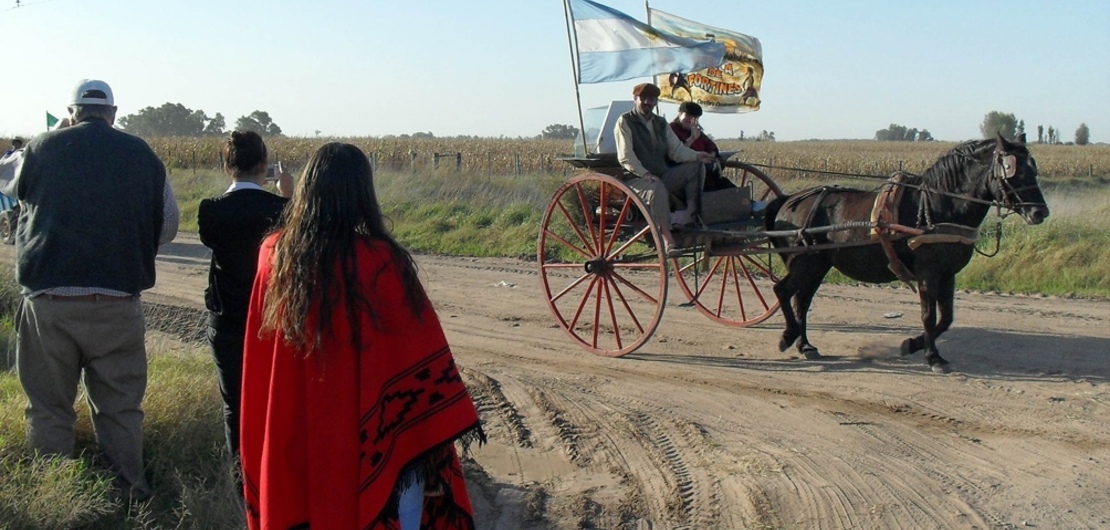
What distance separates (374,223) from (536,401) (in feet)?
14.9

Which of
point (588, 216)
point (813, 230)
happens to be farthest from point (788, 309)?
point (588, 216)

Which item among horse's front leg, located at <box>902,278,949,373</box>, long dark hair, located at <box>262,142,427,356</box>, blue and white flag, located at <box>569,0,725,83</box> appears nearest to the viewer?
long dark hair, located at <box>262,142,427,356</box>

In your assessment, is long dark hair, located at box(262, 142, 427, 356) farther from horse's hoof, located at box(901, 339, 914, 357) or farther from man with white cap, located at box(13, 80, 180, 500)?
horse's hoof, located at box(901, 339, 914, 357)

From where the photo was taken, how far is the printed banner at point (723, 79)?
1102 centimetres

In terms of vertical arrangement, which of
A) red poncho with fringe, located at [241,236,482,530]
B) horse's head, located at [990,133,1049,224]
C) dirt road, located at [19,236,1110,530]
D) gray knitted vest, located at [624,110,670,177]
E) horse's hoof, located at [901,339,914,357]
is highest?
gray knitted vest, located at [624,110,670,177]

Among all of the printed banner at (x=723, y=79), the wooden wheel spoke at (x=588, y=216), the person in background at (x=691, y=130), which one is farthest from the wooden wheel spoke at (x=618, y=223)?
the printed banner at (x=723, y=79)

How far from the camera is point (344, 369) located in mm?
3268

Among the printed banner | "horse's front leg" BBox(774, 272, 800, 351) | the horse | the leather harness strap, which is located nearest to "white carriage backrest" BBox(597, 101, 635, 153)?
the printed banner

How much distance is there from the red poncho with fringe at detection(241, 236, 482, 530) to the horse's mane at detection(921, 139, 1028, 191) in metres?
6.03

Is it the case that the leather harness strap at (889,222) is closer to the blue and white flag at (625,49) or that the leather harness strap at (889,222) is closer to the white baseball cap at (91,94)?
the blue and white flag at (625,49)

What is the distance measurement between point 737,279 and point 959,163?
3.49 metres

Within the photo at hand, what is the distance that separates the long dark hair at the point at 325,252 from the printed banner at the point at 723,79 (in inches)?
316

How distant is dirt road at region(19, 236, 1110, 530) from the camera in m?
5.53

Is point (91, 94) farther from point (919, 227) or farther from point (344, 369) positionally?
point (919, 227)
